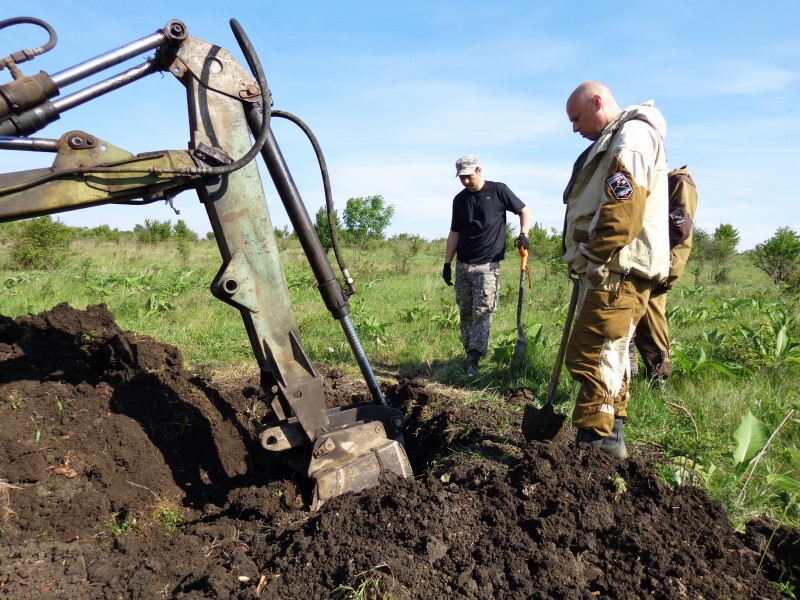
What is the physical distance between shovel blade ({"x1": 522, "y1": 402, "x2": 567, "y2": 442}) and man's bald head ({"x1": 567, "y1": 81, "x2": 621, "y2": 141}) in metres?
1.86

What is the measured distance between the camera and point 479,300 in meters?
6.14

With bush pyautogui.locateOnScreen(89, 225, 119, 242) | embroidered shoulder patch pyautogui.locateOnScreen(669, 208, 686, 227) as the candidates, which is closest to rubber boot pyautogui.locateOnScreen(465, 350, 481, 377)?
embroidered shoulder patch pyautogui.locateOnScreen(669, 208, 686, 227)

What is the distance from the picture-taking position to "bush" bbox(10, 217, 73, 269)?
1553 cm

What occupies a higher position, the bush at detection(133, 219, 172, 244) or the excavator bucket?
the bush at detection(133, 219, 172, 244)

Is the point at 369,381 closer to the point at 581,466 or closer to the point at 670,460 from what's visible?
the point at 581,466

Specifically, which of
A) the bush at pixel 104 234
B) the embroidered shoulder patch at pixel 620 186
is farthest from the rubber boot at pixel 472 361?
the bush at pixel 104 234

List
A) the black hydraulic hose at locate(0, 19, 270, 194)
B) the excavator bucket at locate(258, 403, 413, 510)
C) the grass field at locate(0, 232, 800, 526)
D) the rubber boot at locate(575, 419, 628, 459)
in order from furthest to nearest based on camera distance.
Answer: the rubber boot at locate(575, 419, 628, 459)
the grass field at locate(0, 232, 800, 526)
the excavator bucket at locate(258, 403, 413, 510)
the black hydraulic hose at locate(0, 19, 270, 194)

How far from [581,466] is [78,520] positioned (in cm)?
280

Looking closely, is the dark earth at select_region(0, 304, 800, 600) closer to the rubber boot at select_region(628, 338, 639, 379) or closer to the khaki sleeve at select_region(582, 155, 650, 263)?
the khaki sleeve at select_region(582, 155, 650, 263)

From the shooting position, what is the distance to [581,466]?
3.06 m

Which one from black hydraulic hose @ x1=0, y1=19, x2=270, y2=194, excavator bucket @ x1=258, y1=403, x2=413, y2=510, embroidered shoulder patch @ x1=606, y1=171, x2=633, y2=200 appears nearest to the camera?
black hydraulic hose @ x1=0, y1=19, x2=270, y2=194

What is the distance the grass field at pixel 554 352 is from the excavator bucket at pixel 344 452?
1.64m

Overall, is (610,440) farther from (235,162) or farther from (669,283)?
(235,162)

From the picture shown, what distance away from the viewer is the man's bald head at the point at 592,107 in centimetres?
365
